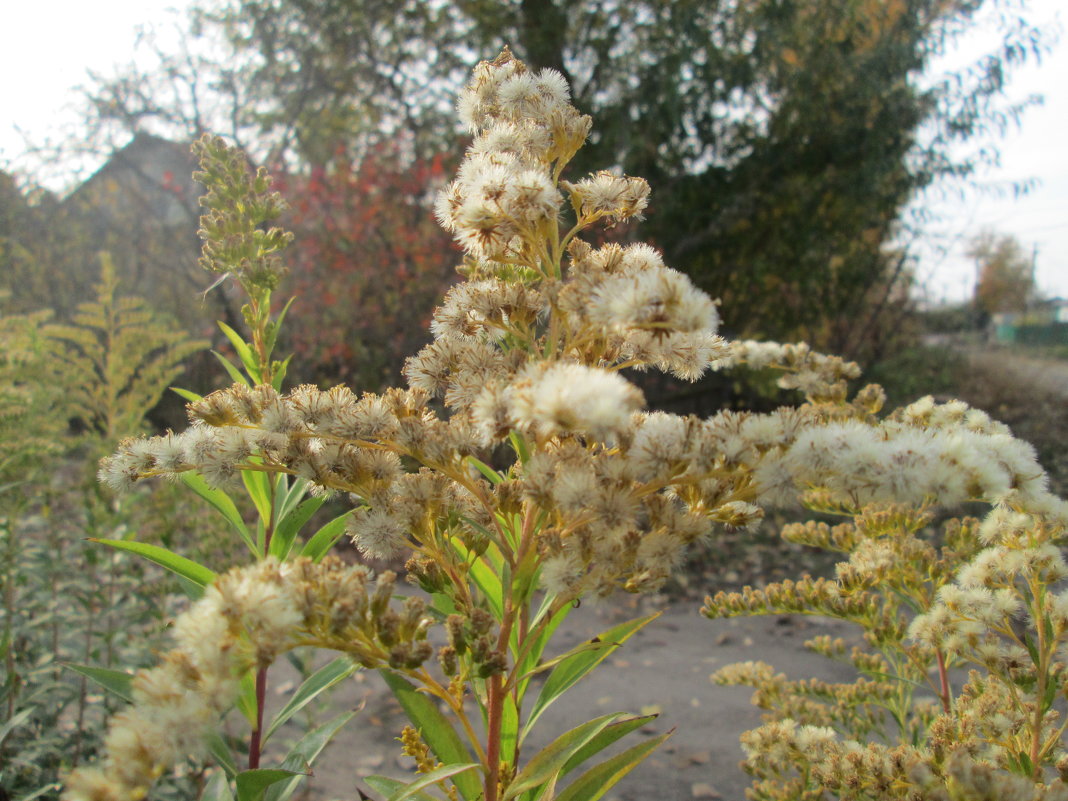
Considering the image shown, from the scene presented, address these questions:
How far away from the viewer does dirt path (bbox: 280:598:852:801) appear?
257 centimetres

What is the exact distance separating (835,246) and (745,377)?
1866 mm

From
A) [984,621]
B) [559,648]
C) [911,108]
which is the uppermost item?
[911,108]

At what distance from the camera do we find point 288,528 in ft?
4.12

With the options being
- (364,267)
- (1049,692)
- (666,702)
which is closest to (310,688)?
(1049,692)

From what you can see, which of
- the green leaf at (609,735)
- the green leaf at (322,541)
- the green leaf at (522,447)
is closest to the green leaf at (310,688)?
the green leaf at (322,541)

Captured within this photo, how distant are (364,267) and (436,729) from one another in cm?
659

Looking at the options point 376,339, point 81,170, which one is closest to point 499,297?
point 376,339

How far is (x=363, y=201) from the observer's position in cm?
709

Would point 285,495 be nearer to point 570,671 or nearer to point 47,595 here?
point 570,671

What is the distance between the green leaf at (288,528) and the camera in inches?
47.6

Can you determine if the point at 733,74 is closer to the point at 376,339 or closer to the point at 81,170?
the point at 376,339

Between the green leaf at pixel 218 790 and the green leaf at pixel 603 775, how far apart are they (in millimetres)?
498

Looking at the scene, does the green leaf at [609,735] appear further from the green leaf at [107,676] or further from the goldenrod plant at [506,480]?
the green leaf at [107,676]

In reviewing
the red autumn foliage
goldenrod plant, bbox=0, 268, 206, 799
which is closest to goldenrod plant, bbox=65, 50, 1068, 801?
goldenrod plant, bbox=0, 268, 206, 799
